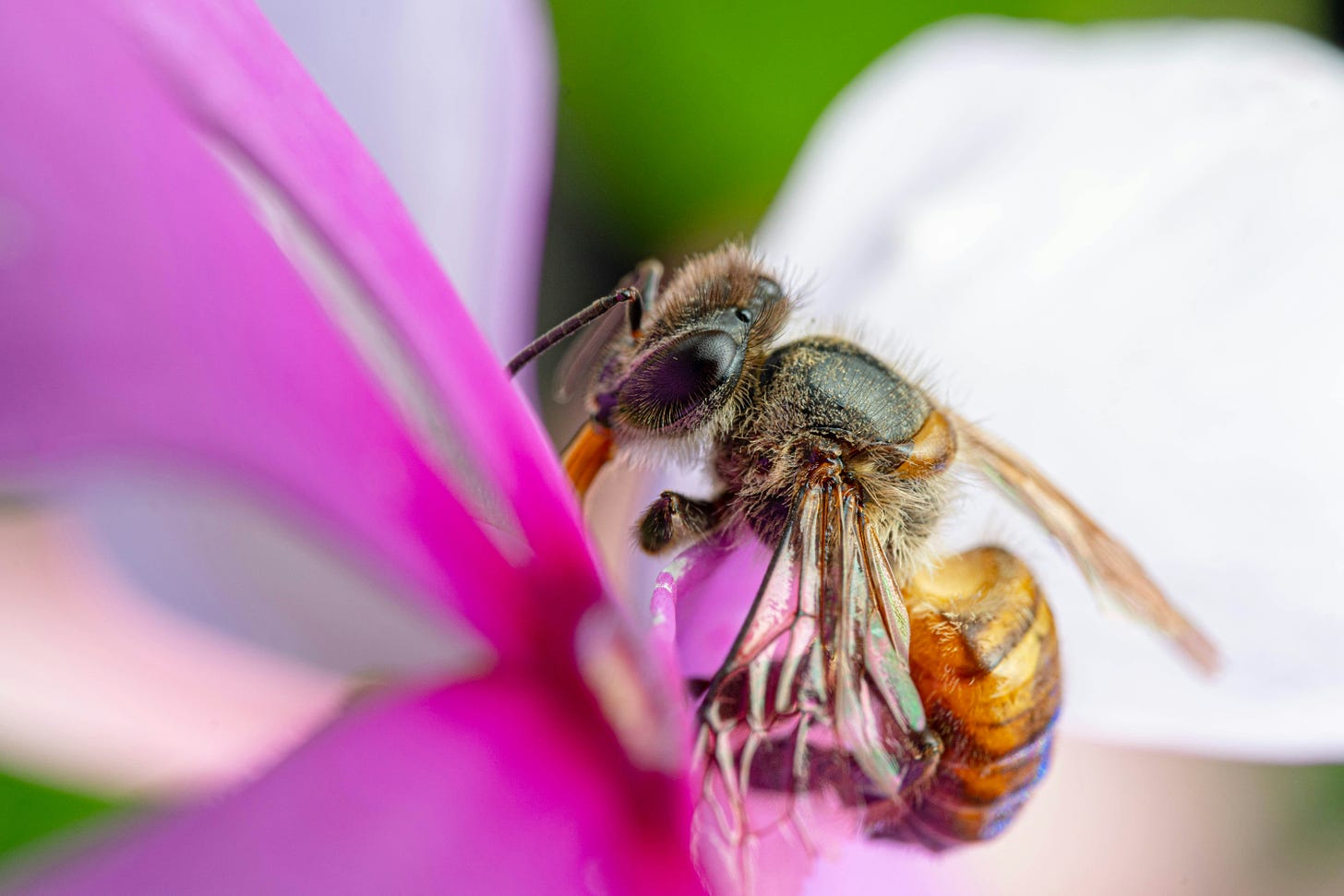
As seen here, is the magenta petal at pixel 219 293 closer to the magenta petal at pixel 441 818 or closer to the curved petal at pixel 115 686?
the magenta petal at pixel 441 818

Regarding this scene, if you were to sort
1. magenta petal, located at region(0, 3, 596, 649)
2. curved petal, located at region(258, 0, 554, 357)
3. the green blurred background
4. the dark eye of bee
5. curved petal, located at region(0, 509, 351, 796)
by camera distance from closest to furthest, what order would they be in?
magenta petal, located at region(0, 3, 596, 649) < the dark eye of bee < curved petal, located at region(258, 0, 554, 357) < curved petal, located at region(0, 509, 351, 796) < the green blurred background

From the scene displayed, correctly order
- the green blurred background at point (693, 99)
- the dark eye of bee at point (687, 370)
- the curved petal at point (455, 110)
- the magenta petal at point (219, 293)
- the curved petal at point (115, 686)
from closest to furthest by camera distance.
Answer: the magenta petal at point (219, 293) → the dark eye of bee at point (687, 370) → the curved petal at point (455, 110) → the curved petal at point (115, 686) → the green blurred background at point (693, 99)

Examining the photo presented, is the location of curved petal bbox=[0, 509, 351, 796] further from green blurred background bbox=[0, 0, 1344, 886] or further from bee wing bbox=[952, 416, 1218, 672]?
green blurred background bbox=[0, 0, 1344, 886]

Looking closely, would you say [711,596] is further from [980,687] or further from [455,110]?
[455,110]

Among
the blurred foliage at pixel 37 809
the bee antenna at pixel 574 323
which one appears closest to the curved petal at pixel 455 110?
the bee antenna at pixel 574 323

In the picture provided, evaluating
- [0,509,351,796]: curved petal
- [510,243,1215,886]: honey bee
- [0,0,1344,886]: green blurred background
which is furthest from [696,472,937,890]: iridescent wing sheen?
[0,0,1344,886]: green blurred background

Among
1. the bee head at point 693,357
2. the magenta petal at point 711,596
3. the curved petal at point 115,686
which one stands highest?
the bee head at point 693,357

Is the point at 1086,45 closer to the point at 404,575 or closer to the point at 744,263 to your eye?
the point at 744,263
